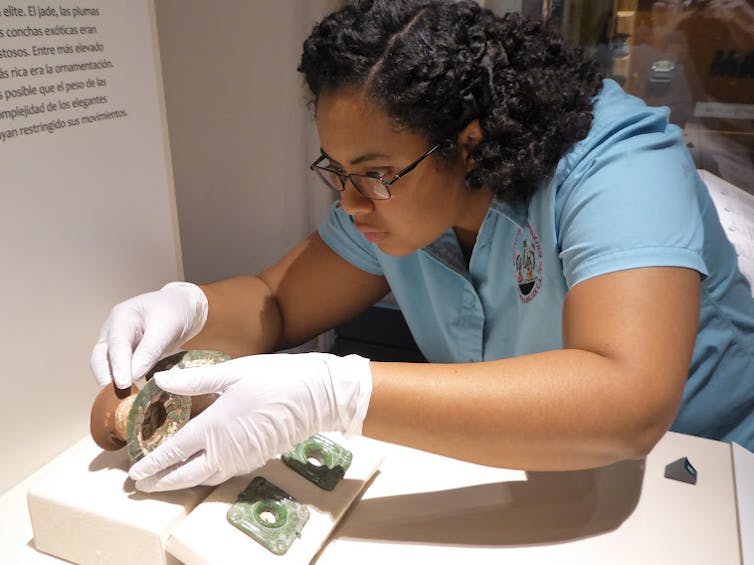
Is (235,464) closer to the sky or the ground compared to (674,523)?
closer to the sky

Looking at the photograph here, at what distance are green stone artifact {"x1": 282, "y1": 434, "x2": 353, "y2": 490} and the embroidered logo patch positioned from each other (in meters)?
0.42

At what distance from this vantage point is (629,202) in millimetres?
878

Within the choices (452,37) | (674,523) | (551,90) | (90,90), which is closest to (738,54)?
(551,90)

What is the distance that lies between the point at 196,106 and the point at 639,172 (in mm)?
1109

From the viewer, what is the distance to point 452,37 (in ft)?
3.11

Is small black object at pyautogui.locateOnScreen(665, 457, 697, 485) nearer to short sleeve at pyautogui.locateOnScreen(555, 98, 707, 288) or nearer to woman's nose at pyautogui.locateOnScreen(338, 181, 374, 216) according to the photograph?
short sleeve at pyautogui.locateOnScreen(555, 98, 707, 288)

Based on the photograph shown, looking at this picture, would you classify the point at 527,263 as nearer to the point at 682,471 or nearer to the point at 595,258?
the point at 595,258

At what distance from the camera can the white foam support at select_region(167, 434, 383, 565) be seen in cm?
81

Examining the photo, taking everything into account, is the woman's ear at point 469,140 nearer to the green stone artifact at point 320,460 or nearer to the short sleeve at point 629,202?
the short sleeve at point 629,202

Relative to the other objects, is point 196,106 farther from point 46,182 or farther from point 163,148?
point 46,182

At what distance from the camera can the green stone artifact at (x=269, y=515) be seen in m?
0.83

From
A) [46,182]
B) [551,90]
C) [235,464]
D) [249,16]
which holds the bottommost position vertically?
[235,464]

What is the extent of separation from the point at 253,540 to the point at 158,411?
253 millimetres

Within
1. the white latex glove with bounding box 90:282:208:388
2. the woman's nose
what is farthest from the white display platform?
A: the woman's nose
